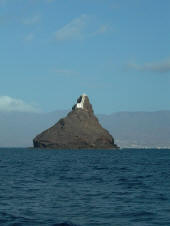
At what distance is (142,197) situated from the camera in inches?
1302

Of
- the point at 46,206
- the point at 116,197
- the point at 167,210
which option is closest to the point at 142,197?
the point at 116,197

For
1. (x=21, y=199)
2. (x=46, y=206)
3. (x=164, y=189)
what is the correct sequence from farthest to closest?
(x=164, y=189), (x=21, y=199), (x=46, y=206)

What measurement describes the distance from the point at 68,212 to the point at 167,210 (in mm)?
6560

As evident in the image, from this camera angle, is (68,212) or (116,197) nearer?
(68,212)

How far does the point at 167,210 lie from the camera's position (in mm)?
27266

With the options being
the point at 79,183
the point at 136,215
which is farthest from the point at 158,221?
the point at 79,183

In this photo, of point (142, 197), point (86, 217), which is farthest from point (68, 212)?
point (142, 197)

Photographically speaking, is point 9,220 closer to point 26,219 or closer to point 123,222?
point 26,219

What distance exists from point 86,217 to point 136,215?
3219 millimetres

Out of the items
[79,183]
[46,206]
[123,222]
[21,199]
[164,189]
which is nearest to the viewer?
[123,222]

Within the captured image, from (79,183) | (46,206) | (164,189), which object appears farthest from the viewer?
(79,183)

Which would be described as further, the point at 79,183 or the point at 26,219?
the point at 79,183

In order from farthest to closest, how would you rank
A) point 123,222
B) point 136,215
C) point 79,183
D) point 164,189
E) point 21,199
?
point 79,183, point 164,189, point 21,199, point 136,215, point 123,222

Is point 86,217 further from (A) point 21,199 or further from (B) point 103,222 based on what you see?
(A) point 21,199
